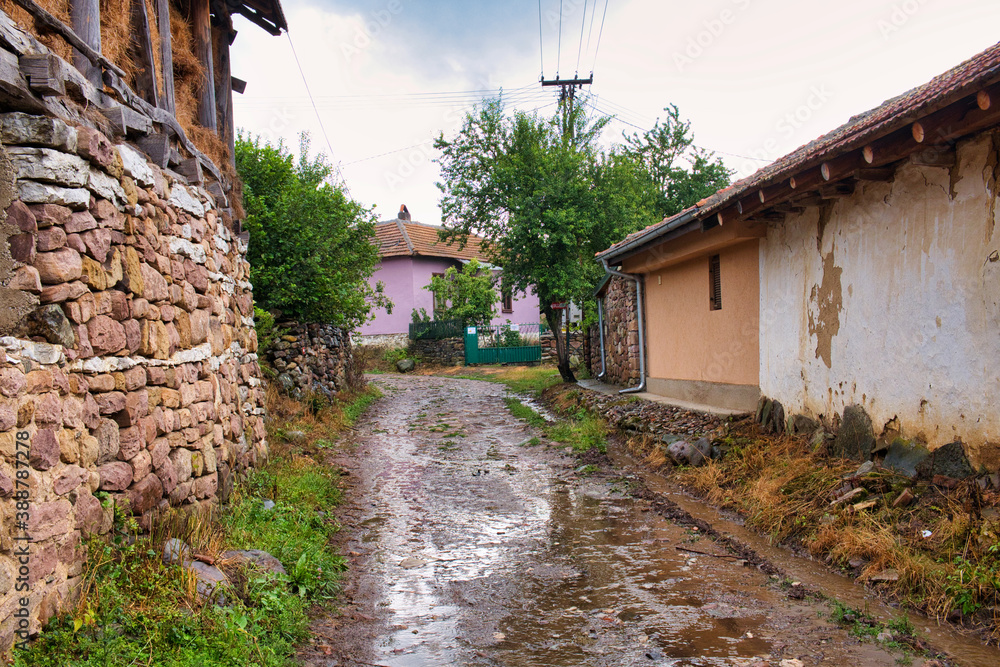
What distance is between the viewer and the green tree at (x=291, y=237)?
12078mm

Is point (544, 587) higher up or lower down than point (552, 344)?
lower down

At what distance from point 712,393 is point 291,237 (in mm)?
7842

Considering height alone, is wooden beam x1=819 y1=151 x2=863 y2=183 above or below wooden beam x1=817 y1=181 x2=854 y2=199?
above

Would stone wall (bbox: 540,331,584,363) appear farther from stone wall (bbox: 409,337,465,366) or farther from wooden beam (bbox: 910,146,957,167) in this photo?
wooden beam (bbox: 910,146,957,167)

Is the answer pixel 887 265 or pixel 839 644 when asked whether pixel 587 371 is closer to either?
pixel 887 265

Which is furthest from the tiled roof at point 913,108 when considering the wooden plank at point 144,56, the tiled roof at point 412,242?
the tiled roof at point 412,242

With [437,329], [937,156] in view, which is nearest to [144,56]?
[937,156]

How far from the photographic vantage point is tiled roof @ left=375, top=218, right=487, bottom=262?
29.3m

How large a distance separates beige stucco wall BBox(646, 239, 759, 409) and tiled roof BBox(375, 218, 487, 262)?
16.3m

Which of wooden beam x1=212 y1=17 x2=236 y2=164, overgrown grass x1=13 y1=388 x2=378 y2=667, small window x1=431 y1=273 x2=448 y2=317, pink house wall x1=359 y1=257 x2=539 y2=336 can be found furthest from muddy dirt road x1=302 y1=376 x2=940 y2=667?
pink house wall x1=359 y1=257 x2=539 y2=336

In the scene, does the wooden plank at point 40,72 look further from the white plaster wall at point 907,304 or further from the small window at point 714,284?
the small window at point 714,284

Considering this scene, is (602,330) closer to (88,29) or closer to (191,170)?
(191,170)

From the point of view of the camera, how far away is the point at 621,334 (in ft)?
48.7

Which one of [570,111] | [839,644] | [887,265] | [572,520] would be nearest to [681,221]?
[887,265]
